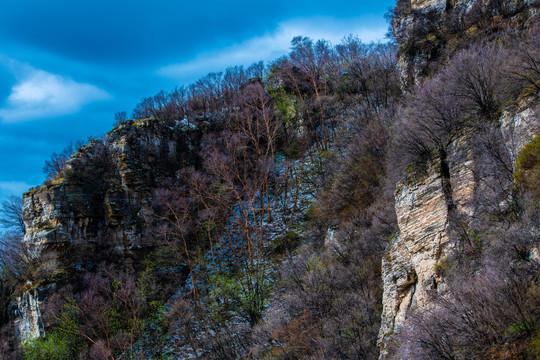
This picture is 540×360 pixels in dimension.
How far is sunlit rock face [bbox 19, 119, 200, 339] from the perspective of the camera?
2772cm

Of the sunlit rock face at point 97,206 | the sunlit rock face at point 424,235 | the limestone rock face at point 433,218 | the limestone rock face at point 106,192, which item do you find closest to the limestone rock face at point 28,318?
the sunlit rock face at point 97,206

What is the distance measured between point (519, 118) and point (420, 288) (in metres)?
5.31

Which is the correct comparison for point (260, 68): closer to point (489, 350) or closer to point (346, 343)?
point (346, 343)

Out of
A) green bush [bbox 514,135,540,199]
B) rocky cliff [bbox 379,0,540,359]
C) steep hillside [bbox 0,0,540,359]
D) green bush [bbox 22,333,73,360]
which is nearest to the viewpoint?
green bush [bbox 514,135,540,199]

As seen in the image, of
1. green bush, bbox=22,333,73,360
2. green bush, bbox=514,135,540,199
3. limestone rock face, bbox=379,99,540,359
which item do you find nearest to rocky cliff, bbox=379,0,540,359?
limestone rock face, bbox=379,99,540,359

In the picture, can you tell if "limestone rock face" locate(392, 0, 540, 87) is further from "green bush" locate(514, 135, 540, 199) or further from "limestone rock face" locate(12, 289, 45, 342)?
"limestone rock face" locate(12, 289, 45, 342)

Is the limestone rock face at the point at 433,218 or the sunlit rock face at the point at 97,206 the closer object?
the limestone rock face at the point at 433,218

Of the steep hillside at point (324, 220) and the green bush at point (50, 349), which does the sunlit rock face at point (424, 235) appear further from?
the green bush at point (50, 349)

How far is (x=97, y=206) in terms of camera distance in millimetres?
30984

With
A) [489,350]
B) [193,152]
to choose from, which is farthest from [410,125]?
[193,152]

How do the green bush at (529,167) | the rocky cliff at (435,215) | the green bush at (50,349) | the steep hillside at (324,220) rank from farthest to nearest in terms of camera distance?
the green bush at (50,349)
the rocky cliff at (435,215)
the steep hillside at (324,220)
the green bush at (529,167)

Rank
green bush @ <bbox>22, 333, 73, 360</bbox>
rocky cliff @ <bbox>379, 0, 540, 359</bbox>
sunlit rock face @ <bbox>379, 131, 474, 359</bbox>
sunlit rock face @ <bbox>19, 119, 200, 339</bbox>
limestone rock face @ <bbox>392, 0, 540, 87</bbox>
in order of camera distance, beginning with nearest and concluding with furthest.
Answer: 1. rocky cliff @ <bbox>379, 0, 540, 359</bbox>
2. sunlit rock face @ <bbox>379, 131, 474, 359</bbox>
3. limestone rock face @ <bbox>392, 0, 540, 87</bbox>
4. green bush @ <bbox>22, 333, 73, 360</bbox>
5. sunlit rock face @ <bbox>19, 119, 200, 339</bbox>

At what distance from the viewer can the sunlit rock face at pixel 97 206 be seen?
90.9ft

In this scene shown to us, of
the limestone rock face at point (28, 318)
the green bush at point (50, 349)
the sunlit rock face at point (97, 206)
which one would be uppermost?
the sunlit rock face at point (97, 206)
